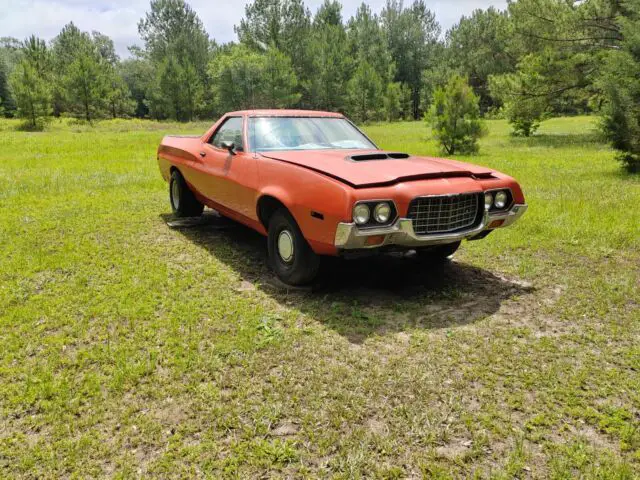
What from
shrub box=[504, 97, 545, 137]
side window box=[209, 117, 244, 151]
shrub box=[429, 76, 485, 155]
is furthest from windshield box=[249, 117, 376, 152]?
shrub box=[504, 97, 545, 137]

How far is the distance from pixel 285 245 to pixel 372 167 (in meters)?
1.09

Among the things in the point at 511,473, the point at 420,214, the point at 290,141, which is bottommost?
the point at 511,473

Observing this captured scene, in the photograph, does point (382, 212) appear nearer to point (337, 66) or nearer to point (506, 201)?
point (506, 201)

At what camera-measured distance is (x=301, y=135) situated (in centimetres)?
513

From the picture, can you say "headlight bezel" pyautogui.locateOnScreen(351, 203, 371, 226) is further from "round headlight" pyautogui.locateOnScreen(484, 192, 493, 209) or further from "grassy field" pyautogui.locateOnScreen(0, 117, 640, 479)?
"round headlight" pyautogui.locateOnScreen(484, 192, 493, 209)

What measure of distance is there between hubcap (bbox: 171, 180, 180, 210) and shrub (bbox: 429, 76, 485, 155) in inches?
456

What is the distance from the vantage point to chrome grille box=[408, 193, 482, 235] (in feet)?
12.2

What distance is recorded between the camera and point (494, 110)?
1763 inches

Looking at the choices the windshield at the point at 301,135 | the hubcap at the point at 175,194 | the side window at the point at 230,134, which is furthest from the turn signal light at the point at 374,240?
the hubcap at the point at 175,194

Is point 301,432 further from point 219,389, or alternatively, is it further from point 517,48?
point 517,48

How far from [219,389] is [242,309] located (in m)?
1.13

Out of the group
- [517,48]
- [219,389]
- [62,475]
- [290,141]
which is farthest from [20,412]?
[517,48]

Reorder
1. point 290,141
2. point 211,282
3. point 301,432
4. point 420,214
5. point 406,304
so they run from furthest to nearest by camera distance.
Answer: point 290,141 → point 211,282 → point 406,304 → point 420,214 → point 301,432

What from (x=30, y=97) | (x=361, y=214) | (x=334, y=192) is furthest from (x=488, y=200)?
(x=30, y=97)
